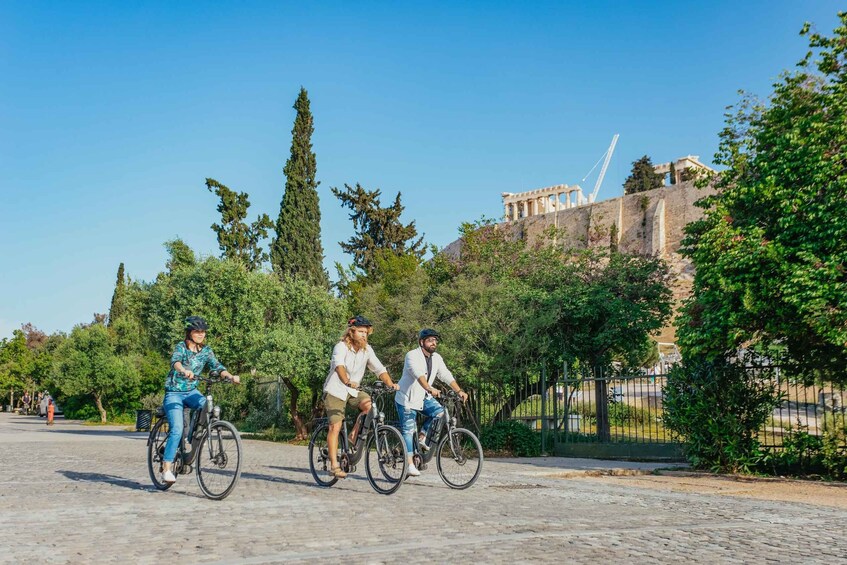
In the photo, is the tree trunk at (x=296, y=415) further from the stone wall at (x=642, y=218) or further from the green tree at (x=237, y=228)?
the stone wall at (x=642, y=218)

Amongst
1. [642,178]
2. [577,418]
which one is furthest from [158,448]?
[642,178]

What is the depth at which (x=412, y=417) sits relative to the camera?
9484mm

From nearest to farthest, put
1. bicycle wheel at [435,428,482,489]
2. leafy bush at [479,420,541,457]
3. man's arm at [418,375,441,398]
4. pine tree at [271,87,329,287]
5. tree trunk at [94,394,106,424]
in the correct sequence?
bicycle wheel at [435,428,482,489] < man's arm at [418,375,441,398] < leafy bush at [479,420,541,457] < pine tree at [271,87,329,287] < tree trunk at [94,394,106,424]

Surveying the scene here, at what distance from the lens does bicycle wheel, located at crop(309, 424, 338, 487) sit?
372 inches

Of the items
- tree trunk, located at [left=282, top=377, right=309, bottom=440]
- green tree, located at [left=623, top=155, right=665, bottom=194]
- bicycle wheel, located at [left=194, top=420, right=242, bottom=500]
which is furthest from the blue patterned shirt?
green tree, located at [left=623, top=155, right=665, bottom=194]

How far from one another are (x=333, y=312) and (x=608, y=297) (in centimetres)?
936

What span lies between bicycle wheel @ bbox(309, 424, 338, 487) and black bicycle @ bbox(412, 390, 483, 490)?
105 centimetres

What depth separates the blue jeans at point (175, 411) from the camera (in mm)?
8547

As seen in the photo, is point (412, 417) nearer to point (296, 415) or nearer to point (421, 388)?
point (421, 388)

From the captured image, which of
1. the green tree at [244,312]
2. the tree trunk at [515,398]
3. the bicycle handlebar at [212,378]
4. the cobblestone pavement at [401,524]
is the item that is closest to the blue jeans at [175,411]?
the bicycle handlebar at [212,378]

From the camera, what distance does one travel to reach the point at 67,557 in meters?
5.25

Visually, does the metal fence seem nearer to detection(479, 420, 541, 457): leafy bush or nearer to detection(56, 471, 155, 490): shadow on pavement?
detection(479, 420, 541, 457): leafy bush

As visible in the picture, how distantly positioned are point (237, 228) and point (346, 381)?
36.4 meters

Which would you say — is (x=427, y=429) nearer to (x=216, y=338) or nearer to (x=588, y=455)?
(x=588, y=455)
